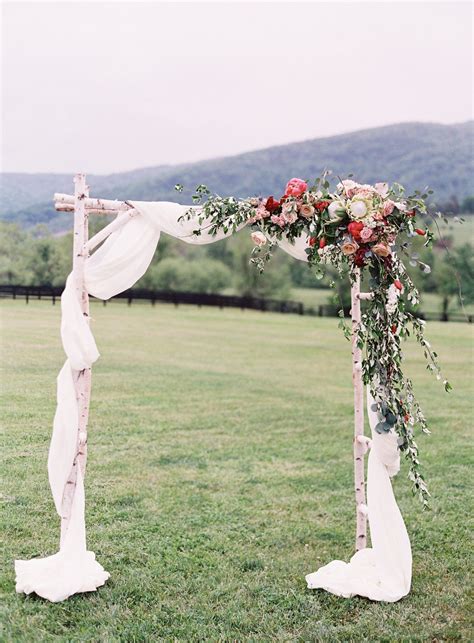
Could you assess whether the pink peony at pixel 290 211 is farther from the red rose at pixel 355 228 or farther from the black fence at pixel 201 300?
the black fence at pixel 201 300

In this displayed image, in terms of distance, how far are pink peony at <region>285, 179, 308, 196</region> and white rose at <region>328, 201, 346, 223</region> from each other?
0.56 feet

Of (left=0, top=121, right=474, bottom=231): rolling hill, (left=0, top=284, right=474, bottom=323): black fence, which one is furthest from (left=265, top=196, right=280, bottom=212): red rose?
(left=0, top=121, right=474, bottom=231): rolling hill

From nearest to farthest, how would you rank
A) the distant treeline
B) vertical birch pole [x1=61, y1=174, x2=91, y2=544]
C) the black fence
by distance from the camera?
1. vertical birch pole [x1=61, y1=174, x2=91, y2=544]
2. the black fence
3. the distant treeline

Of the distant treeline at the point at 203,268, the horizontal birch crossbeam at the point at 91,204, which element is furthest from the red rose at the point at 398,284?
the horizontal birch crossbeam at the point at 91,204

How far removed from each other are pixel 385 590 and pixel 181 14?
567 inches

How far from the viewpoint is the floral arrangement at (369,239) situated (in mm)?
3402

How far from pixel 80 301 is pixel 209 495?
96.6 inches

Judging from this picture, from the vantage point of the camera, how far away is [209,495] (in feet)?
18.1

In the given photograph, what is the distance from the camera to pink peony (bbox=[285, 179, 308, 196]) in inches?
138

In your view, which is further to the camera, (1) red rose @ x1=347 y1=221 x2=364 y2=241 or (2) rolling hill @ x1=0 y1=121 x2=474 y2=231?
(2) rolling hill @ x1=0 y1=121 x2=474 y2=231

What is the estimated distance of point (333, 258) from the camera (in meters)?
3.54

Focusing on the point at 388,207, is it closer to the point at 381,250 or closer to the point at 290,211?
the point at 381,250

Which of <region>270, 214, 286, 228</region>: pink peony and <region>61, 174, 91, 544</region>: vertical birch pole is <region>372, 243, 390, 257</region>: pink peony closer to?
<region>270, 214, 286, 228</region>: pink peony

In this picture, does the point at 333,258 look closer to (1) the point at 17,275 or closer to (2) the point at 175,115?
(1) the point at 17,275
